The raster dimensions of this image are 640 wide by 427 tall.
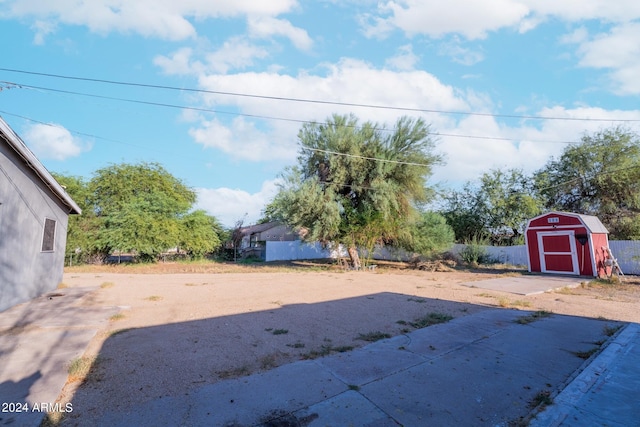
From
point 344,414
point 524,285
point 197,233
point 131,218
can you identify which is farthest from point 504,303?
point 131,218

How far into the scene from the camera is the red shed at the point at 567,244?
13.2 m

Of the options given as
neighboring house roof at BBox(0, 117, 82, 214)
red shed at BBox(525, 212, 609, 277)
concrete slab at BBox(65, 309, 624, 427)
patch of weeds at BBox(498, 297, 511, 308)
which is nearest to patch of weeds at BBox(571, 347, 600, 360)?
concrete slab at BBox(65, 309, 624, 427)

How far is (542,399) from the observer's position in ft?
9.96

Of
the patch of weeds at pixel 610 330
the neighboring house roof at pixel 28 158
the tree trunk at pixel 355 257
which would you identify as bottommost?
the patch of weeds at pixel 610 330

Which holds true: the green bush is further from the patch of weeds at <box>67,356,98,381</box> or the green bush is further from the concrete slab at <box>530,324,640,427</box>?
the patch of weeds at <box>67,356,98,381</box>

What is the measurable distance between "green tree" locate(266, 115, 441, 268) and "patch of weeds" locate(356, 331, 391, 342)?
1116 centimetres

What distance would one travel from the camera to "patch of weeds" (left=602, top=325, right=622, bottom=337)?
17.3ft

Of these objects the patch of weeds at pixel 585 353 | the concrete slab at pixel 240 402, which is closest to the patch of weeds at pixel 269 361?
the concrete slab at pixel 240 402

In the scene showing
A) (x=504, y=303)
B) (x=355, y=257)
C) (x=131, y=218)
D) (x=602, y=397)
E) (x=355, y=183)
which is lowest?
(x=602, y=397)

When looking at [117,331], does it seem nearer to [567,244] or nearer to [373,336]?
[373,336]

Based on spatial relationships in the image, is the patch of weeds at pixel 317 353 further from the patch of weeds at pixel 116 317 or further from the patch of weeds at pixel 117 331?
the patch of weeds at pixel 116 317

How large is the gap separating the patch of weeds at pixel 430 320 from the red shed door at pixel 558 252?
11460 mm

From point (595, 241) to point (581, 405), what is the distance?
46.6 ft

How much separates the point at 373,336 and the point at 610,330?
432 cm
